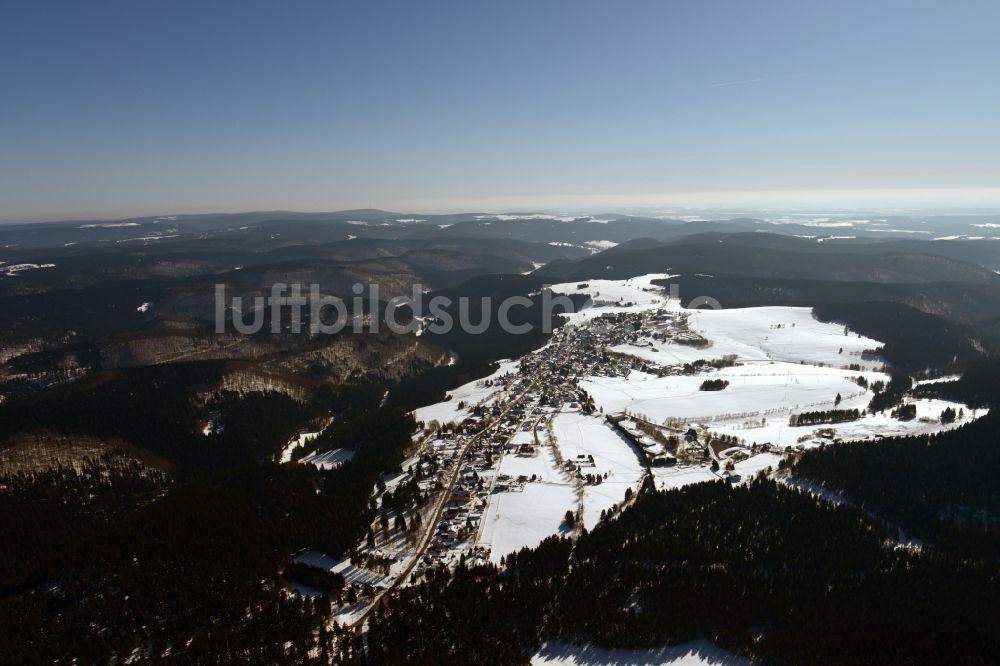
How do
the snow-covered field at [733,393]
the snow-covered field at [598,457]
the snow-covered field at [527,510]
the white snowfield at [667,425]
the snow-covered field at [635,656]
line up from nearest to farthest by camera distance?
the snow-covered field at [635,656]
the snow-covered field at [527,510]
the white snowfield at [667,425]
the snow-covered field at [598,457]
the snow-covered field at [733,393]

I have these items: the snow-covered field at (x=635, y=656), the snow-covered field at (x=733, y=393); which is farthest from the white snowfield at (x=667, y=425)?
the snow-covered field at (x=733, y=393)

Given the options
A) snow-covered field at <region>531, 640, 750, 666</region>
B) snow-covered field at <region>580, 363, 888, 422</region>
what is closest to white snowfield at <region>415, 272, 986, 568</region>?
snow-covered field at <region>531, 640, 750, 666</region>

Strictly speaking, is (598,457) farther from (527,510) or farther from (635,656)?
(635,656)

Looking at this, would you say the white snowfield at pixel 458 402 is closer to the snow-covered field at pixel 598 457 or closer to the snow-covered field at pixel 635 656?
the snow-covered field at pixel 598 457

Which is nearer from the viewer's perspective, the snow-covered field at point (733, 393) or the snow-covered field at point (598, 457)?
the snow-covered field at point (598, 457)

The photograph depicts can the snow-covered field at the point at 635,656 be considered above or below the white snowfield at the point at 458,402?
below

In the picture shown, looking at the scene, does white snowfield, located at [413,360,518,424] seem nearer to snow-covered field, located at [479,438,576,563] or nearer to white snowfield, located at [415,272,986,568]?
white snowfield, located at [415,272,986,568]

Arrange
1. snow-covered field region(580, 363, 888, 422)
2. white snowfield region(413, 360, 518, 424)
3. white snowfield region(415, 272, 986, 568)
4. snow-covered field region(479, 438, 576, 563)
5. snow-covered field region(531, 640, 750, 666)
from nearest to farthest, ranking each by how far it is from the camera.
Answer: snow-covered field region(531, 640, 750, 666)
snow-covered field region(479, 438, 576, 563)
white snowfield region(415, 272, 986, 568)
white snowfield region(413, 360, 518, 424)
snow-covered field region(580, 363, 888, 422)

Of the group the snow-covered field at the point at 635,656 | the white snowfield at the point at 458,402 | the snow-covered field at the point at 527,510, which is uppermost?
the white snowfield at the point at 458,402

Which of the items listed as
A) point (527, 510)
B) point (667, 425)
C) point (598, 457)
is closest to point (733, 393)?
point (667, 425)
